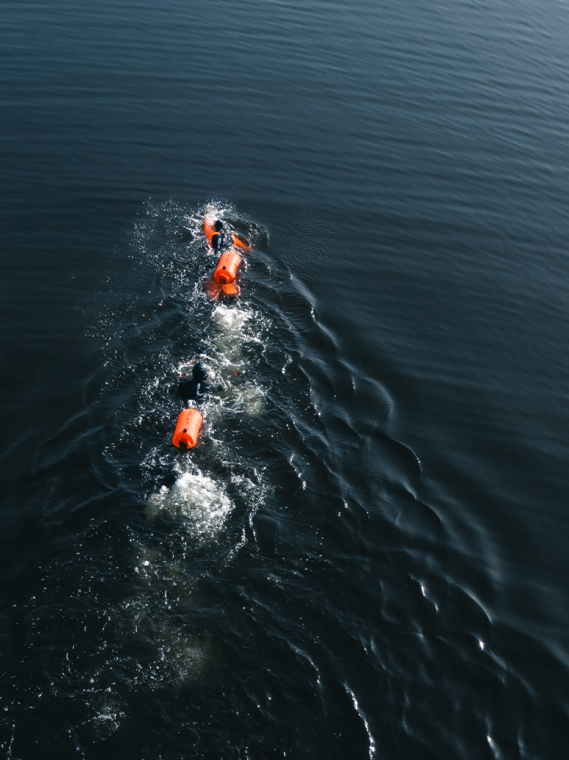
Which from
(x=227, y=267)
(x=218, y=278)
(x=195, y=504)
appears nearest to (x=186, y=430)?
(x=195, y=504)

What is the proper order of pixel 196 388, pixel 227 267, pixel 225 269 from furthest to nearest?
pixel 227 267
pixel 225 269
pixel 196 388

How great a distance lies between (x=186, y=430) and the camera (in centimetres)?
1363

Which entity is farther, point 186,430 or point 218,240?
point 218,240

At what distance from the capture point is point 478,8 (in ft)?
138

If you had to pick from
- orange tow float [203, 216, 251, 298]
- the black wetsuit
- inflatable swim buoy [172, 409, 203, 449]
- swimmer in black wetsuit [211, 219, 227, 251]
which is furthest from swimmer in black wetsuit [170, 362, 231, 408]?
swimmer in black wetsuit [211, 219, 227, 251]

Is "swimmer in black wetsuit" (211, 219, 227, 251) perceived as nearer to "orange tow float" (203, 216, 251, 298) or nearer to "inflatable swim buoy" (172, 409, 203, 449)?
"orange tow float" (203, 216, 251, 298)

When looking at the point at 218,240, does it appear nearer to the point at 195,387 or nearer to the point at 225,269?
the point at 225,269

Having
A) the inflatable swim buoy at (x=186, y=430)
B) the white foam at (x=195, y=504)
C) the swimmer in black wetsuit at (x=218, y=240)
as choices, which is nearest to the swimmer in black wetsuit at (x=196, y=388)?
the inflatable swim buoy at (x=186, y=430)

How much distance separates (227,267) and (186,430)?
21.1 feet

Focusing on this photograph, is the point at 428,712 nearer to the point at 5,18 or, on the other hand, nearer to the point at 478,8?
the point at 5,18

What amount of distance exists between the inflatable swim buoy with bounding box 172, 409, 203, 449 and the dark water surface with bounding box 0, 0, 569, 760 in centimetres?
41

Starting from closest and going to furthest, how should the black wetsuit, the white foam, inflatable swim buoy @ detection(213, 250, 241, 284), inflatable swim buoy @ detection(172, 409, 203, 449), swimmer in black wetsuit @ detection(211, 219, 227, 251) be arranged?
the white foam < inflatable swim buoy @ detection(172, 409, 203, 449) < the black wetsuit < inflatable swim buoy @ detection(213, 250, 241, 284) < swimmer in black wetsuit @ detection(211, 219, 227, 251)

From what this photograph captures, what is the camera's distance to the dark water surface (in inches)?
406

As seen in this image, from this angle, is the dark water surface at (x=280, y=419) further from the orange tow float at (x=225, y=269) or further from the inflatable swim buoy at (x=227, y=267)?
the inflatable swim buoy at (x=227, y=267)
